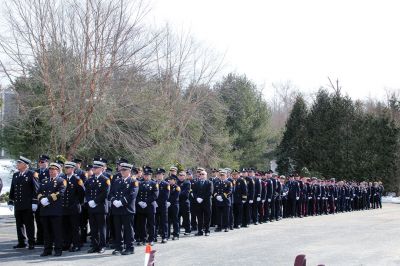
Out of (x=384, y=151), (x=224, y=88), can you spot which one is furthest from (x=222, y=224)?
(x=384, y=151)

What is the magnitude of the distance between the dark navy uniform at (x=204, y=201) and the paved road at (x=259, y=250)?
44cm

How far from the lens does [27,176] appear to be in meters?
14.1

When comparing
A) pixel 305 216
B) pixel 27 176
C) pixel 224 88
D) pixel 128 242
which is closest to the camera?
pixel 128 242

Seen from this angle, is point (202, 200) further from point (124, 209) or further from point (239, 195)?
point (124, 209)

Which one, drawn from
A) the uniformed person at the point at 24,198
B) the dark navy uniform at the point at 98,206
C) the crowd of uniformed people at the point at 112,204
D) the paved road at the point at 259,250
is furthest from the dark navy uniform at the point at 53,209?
the uniformed person at the point at 24,198

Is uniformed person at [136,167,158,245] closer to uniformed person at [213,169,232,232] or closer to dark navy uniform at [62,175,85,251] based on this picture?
dark navy uniform at [62,175,85,251]

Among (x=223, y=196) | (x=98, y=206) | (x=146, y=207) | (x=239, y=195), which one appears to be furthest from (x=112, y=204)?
(x=239, y=195)

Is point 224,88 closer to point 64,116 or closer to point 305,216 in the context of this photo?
point 305,216

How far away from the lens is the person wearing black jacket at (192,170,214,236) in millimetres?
17594

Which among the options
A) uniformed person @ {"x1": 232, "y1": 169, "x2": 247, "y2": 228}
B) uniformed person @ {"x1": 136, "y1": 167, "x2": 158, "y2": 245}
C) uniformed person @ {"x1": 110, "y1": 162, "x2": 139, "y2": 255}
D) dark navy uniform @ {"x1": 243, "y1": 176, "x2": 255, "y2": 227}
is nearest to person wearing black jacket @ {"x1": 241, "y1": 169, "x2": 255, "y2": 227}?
dark navy uniform @ {"x1": 243, "y1": 176, "x2": 255, "y2": 227}

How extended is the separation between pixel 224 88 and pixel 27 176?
115ft

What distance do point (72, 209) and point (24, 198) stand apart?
147 cm

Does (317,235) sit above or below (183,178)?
below

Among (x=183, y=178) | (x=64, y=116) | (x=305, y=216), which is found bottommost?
(x=305, y=216)
